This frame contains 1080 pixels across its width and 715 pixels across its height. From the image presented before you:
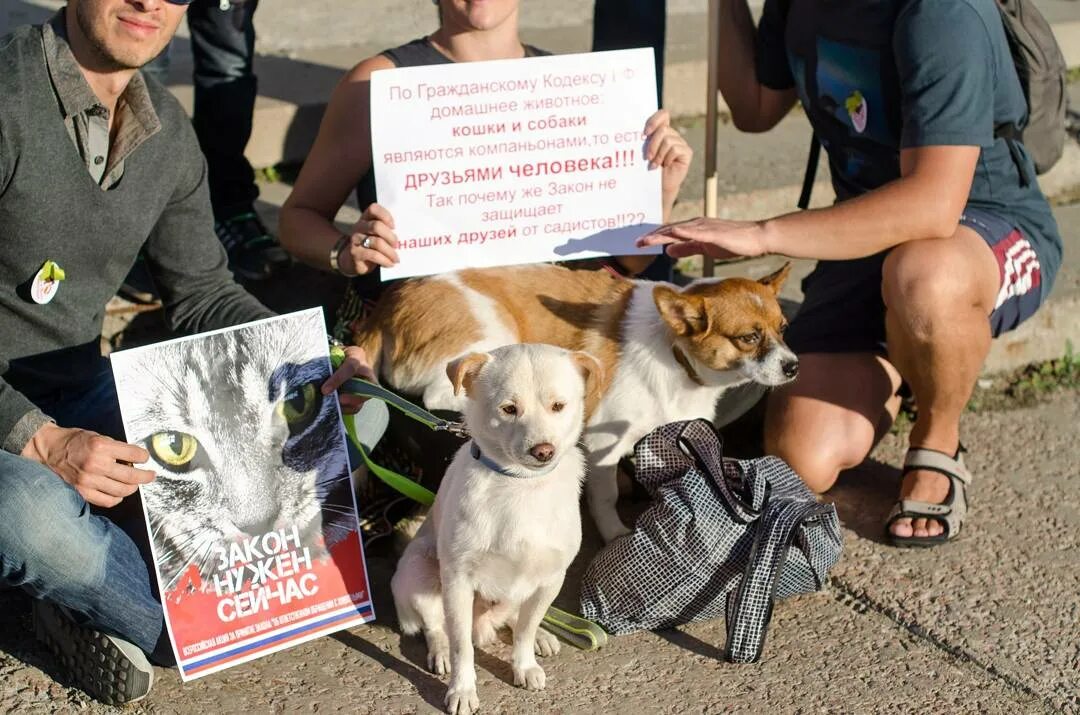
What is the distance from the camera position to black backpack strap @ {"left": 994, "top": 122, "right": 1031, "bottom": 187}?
3.81 m

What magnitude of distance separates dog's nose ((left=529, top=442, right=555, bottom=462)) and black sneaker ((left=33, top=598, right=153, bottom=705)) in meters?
1.08

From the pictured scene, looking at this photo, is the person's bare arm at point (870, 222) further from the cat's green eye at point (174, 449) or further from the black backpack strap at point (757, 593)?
the cat's green eye at point (174, 449)

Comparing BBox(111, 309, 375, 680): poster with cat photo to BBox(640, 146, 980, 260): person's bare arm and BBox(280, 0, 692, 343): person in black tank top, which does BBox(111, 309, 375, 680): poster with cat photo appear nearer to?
BBox(280, 0, 692, 343): person in black tank top

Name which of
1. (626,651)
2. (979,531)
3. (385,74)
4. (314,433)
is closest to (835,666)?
(626,651)

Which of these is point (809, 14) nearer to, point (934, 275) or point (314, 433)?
point (934, 275)

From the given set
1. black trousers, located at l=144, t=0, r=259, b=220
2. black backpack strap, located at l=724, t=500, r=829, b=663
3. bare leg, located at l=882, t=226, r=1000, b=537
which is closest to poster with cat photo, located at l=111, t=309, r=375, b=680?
black backpack strap, located at l=724, t=500, r=829, b=663

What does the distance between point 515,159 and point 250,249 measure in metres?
1.28

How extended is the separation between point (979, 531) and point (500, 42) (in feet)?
6.86

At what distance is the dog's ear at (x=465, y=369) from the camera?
2.74 meters

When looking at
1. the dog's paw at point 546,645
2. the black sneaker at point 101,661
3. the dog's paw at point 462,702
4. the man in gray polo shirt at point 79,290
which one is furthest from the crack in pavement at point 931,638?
the black sneaker at point 101,661

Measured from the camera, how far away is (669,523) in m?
3.20

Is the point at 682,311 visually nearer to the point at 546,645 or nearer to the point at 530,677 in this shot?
the point at 546,645

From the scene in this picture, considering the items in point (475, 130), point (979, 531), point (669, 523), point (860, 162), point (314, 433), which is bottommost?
point (979, 531)

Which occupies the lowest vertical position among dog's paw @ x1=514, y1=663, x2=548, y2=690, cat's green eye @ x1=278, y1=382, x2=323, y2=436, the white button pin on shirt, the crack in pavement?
the crack in pavement
